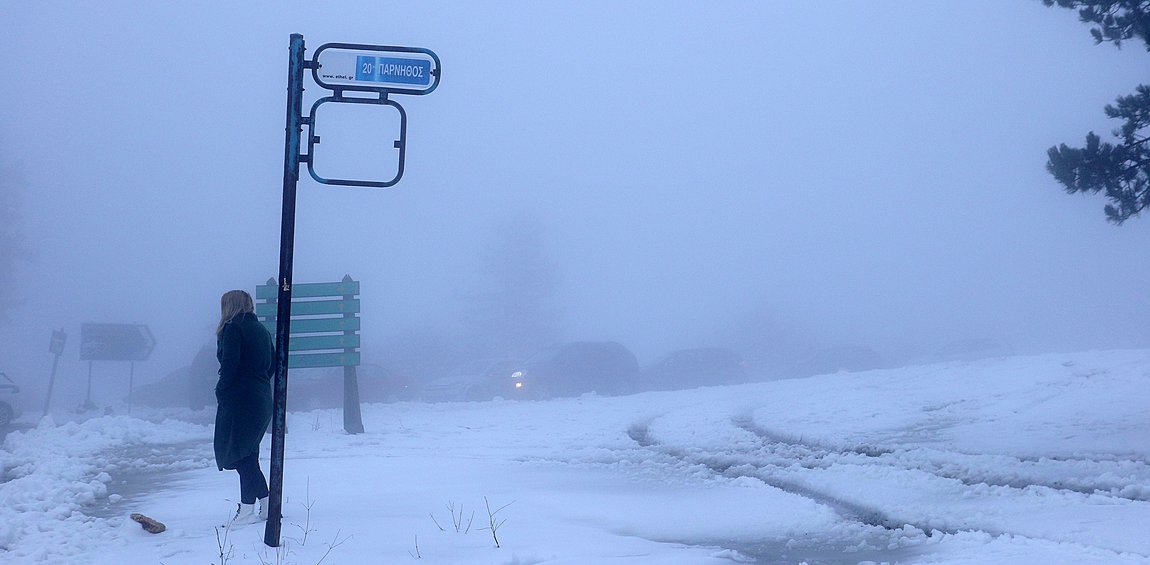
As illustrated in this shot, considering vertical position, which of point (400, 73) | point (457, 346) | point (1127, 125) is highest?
point (1127, 125)

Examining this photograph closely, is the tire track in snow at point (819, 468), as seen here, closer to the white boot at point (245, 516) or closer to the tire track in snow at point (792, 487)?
the tire track in snow at point (792, 487)

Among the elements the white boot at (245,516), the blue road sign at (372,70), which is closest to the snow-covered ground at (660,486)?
the white boot at (245,516)

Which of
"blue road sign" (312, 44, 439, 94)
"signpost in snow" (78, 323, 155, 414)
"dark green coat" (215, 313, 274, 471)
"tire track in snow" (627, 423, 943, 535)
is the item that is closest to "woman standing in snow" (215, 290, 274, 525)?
"dark green coat" (215, 313, 274, 471)

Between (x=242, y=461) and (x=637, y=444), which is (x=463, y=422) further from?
(x=242, y=461)

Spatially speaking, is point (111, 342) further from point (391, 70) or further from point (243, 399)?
point (391, 70)

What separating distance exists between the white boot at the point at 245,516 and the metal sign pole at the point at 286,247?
3.63 ft

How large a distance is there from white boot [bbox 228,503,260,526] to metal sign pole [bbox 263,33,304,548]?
1.11 metres

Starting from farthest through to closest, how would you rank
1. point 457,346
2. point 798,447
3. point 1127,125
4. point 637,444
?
point 457,346
point 637,444
point 798,447
point 1127,125

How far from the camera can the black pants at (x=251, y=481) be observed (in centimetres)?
658

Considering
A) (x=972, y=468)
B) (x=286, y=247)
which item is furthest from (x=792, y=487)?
(x=286, y=247)

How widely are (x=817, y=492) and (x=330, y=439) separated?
7600mm

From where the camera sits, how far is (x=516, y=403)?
21.2 metres

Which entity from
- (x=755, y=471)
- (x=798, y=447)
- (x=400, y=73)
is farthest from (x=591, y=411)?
(x=400, y=73)

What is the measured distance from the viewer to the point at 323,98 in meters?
5.59
